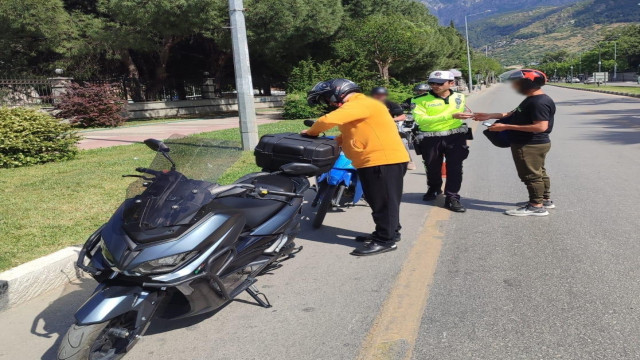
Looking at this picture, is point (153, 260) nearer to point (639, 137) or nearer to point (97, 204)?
point (97, 204)

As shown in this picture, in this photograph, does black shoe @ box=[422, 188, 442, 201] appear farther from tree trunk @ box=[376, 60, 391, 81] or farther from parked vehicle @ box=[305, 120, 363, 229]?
tree trunk @ box=[376, 60, 391, 81]

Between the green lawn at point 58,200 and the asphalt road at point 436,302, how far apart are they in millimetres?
1015

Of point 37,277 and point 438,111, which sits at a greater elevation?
point 438,111

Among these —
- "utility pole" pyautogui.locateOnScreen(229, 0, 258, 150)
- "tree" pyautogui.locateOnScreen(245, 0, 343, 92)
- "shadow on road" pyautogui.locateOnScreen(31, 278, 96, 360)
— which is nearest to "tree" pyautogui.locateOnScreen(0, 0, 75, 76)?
"tree" pyautogui.locateOnScreen(245, 0, 343, 92)

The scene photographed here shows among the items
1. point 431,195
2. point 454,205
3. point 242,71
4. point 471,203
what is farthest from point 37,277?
point 242,71

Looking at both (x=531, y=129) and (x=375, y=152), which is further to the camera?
(x=531, y=129)

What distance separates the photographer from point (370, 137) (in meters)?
4.45

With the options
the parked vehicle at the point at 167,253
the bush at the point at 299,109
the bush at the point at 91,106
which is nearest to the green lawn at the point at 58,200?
the parked vehicle at the point at 167,253

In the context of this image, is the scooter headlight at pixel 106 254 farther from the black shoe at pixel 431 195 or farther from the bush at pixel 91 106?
the bush at pixel 91 106

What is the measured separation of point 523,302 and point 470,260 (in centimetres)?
91

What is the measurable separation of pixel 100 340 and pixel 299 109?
60.9ft

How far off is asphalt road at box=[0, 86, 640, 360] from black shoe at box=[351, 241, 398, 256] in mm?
70

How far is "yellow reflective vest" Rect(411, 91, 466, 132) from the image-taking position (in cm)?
600

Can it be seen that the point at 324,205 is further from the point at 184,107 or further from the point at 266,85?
the point at 266,85
